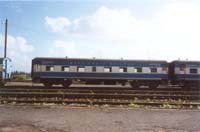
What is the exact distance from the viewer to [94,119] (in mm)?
11156

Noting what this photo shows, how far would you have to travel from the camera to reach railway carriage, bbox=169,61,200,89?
29141 mm

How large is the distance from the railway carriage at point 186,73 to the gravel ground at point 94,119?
16273 millimetres

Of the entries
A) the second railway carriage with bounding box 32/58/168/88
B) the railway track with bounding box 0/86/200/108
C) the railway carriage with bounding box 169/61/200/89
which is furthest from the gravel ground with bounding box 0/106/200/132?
the railway carriage with bounding box 169/61/200/89

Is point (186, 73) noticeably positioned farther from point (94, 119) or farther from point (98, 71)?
point (94, 119)

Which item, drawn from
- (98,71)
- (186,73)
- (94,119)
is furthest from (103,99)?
(186,73)

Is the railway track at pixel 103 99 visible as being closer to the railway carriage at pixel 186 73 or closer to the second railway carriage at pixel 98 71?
the second railway carriage at pixel 98 71

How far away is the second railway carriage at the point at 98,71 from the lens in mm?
28062

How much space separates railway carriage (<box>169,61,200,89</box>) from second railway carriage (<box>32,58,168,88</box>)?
3.52 feet

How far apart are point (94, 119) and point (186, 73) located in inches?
811

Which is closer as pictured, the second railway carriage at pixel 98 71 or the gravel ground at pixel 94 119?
the gravel ground at pixel 94 119

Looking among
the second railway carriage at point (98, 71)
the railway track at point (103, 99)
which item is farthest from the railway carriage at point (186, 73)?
the railway track at point (103, 99)

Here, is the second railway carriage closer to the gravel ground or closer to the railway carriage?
the railway carriage

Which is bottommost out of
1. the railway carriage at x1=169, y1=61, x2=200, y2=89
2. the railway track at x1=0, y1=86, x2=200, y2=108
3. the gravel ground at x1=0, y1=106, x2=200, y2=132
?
the gravel ground at x1=0, y1=106, x2=200, y2=132

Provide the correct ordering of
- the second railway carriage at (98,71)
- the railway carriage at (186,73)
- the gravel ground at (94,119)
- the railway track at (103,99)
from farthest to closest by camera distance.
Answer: the railway carriage at (186,73)
the second railway carriage at (98,71)
the railway track at (103,99)
the gravel ground at (94,119)
